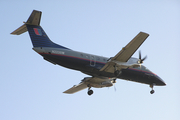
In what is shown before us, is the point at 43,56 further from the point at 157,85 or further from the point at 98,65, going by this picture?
the point at 157,85

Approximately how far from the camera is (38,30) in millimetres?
30094

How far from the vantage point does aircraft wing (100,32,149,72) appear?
28.6 metres

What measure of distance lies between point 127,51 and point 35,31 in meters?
10.3

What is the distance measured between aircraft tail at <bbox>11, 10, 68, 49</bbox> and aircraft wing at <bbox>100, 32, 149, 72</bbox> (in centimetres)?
658

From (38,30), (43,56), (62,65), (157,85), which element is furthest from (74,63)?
(157,85)

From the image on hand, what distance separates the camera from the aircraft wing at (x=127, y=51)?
2857 centimetres

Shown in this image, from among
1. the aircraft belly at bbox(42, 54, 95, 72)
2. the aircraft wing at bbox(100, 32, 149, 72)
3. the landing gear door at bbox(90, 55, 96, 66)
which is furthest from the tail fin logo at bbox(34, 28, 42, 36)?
the aircraft wing at bbox(100, 32, 149, 72)

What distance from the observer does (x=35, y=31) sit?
2984 cm

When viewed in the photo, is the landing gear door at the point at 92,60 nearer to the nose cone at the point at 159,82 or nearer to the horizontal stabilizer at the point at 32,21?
the horizontal stabilizer at the point at 32,21

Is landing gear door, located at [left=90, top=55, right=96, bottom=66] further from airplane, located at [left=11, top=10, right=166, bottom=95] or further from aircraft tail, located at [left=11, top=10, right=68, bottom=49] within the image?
aircraft tail, located at [left=11, top=10, right=68, bottom=49]

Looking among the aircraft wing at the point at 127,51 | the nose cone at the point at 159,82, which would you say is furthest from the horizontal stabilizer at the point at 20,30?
the nose cone at the point at 159,82

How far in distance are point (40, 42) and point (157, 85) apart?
17.7 m

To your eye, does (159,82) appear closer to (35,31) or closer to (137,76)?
(137,76)

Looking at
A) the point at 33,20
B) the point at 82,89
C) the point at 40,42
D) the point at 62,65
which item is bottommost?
the point at 82,89
